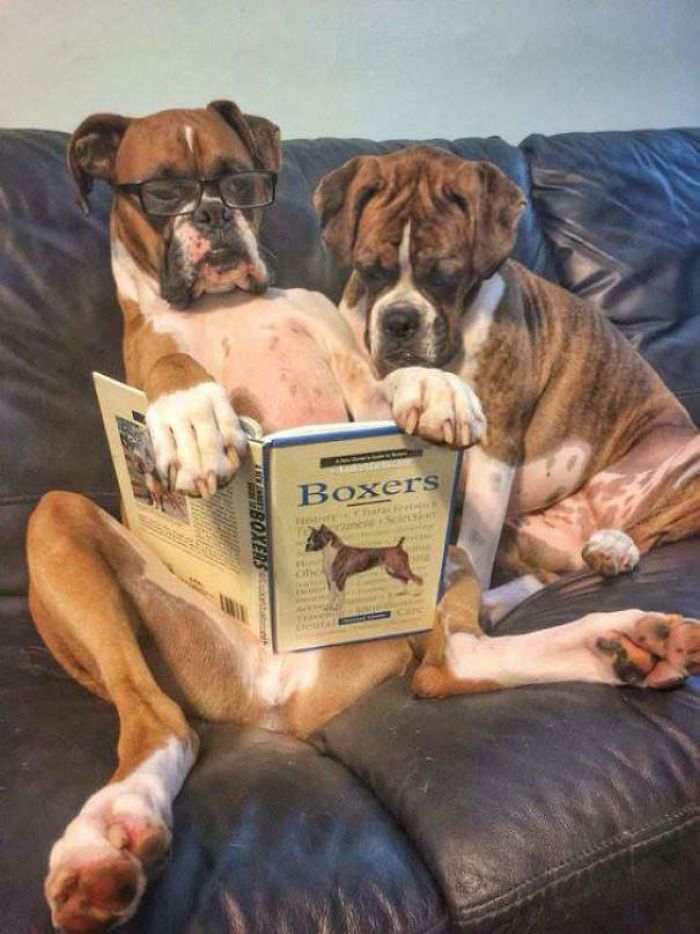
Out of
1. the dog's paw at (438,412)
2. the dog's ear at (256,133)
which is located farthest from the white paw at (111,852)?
the dog's ear at (256,133)

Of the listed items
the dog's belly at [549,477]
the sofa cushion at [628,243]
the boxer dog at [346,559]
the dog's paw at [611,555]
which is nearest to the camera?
the boxer dog at [346,559]

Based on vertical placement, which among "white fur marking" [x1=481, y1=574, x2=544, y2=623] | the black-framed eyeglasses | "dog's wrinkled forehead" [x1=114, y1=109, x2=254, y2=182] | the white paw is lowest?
Answer: "white fur marking" [x1=481, y1=574, x2=544, y2=623]

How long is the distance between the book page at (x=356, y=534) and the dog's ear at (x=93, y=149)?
865 mm

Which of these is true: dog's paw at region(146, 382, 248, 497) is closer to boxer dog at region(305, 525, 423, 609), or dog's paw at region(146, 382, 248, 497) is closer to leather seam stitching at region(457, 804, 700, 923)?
boxer dog at region(305, 525, 423, 609)

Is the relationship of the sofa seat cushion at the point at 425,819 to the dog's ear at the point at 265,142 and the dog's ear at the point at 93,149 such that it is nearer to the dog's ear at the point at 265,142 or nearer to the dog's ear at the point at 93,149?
the dog's ear at the point at 93,149

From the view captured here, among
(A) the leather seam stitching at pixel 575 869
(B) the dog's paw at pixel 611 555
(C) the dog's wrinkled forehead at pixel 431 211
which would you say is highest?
(C) the dog's wrinkled forehead at pixel 431 211

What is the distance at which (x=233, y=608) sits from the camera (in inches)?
58.4

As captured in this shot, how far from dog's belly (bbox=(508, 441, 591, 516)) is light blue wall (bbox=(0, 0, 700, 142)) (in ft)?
4.25

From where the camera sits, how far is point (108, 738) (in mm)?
1353

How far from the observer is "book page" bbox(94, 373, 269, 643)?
130cm

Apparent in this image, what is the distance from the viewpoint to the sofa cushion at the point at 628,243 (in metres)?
2.58

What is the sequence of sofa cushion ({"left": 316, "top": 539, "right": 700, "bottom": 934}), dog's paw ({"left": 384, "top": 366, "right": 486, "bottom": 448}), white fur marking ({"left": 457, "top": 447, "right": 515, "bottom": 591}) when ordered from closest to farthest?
sofa cushion ({"left": 316, "top": 539, "right": 700, "bottom": 934}) < dog's paw ({"left": 384, "top": 366, "right": 486, "bottom": 448}) < white fur marking ({"left": 457, "top": 447, "right": 515, "bottom": 591})

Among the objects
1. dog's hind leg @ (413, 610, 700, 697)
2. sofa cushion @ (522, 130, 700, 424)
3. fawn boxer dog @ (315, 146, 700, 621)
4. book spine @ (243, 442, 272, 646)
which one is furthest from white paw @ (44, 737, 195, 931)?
sofa cushion @ (522, 130, 700, 424)

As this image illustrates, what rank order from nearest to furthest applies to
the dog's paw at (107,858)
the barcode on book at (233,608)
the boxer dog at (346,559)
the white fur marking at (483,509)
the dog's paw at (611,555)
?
the dog's paw at (107,858) < the boxer dog at (346,559) < the barcode on book at (233,608) < the dog's paw at (611,555) < the white fur marking at (483,509)
